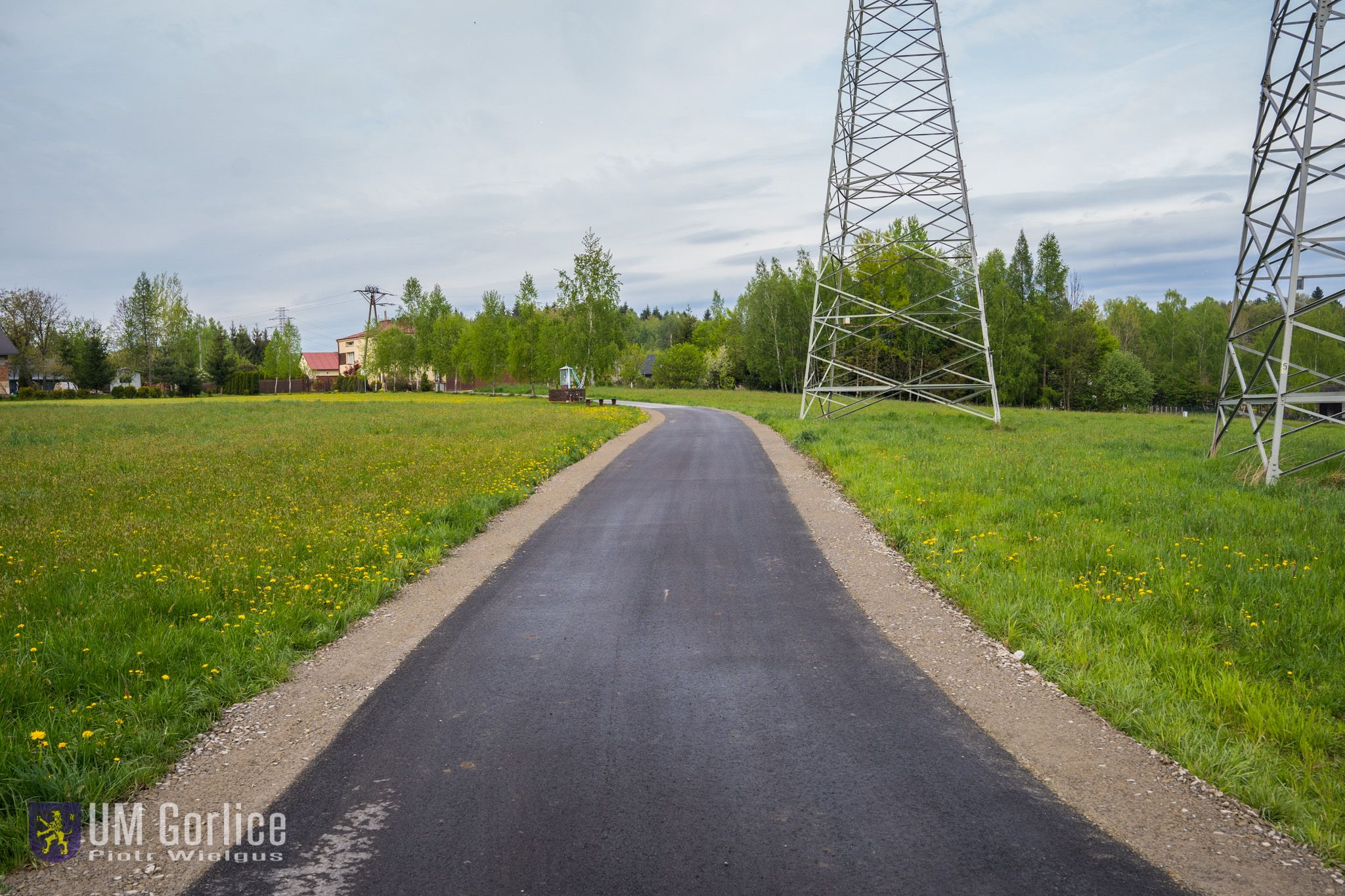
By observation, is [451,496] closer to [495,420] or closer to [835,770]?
[835,770]

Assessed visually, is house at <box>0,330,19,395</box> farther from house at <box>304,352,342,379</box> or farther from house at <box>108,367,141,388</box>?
house at <box>304,352,342,379</box>

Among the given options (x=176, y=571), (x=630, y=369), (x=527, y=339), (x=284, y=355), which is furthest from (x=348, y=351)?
(x=176, y=571)

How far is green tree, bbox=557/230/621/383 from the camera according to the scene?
48.6 metres

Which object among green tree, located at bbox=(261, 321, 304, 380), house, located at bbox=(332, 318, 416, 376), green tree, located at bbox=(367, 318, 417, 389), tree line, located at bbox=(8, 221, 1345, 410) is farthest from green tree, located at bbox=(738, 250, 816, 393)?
house, located at bbox=(332, 318, 416, 376)

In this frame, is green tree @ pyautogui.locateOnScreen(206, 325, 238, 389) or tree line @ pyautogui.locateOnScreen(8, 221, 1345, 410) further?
green tree @ pyautogui.locateOnScreen(206, 325, 238, 389)

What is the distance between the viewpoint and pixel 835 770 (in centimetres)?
405

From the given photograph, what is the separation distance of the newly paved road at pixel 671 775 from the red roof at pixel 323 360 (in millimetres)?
140368

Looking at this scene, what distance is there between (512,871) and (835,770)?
5.79ft

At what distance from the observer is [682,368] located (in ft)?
292

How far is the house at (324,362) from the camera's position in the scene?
433ft

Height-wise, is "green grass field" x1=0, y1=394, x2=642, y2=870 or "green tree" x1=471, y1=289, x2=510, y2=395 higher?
"green tree" x1=471, y1=289, x2=510, y2=395

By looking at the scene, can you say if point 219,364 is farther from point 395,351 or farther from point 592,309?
point 592,309

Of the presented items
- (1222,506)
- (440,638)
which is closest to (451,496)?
(440,638)

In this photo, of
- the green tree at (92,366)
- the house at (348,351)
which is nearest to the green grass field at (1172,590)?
the green tree at (92,366)
